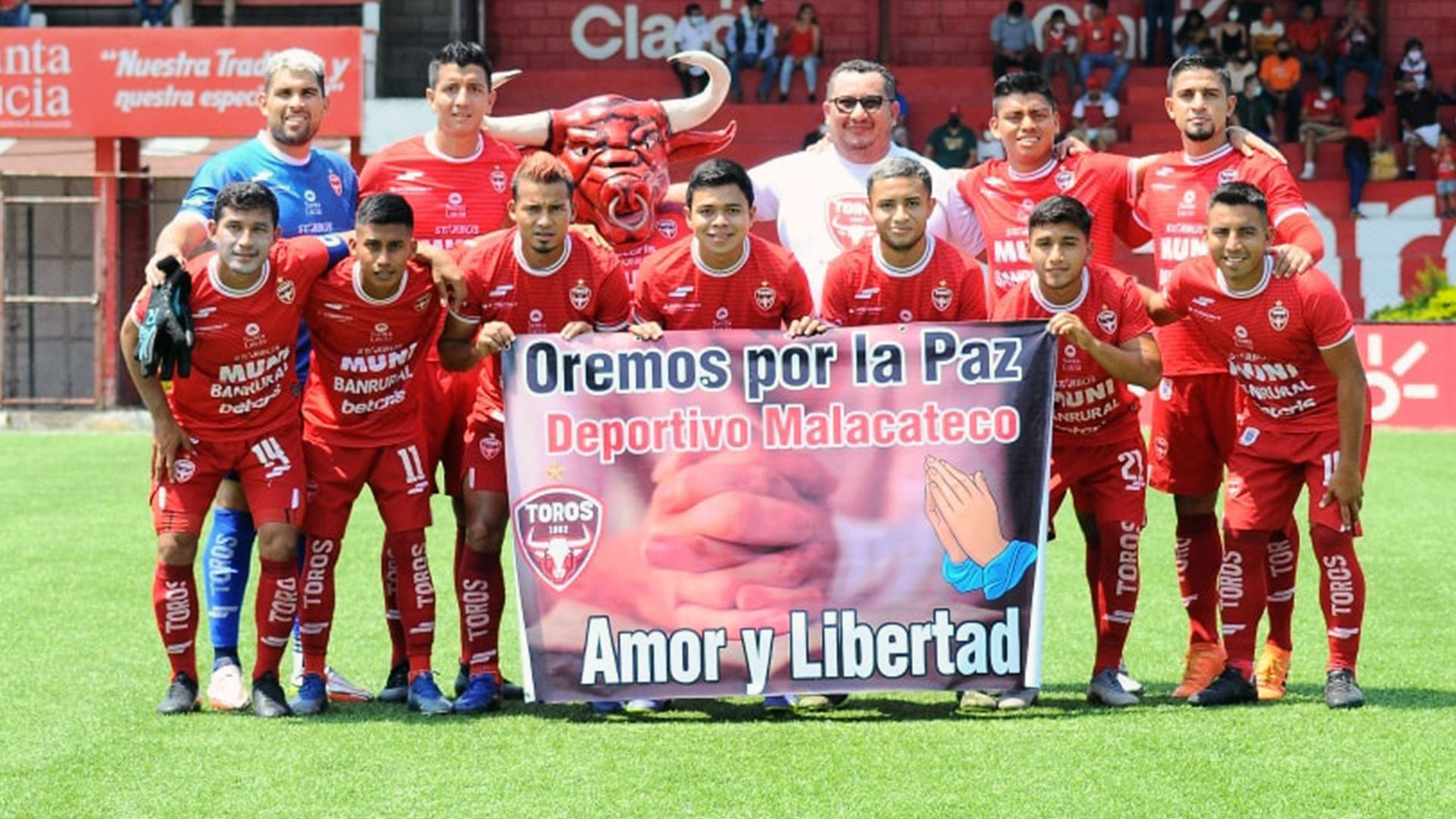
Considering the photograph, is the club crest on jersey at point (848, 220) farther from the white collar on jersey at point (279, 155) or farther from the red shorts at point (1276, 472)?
the white collar on jersey at point (279, 155)

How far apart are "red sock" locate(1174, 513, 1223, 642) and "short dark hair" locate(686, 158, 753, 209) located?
6.45 ft

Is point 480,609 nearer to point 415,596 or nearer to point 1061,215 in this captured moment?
point 415,596

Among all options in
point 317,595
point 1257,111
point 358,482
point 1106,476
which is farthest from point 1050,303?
point 1257,111

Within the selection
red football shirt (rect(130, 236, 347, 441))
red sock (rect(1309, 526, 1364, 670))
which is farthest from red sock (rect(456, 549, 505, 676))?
red sock (rect(1309, 526, 1364, 670))

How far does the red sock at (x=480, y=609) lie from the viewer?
7.13 meters

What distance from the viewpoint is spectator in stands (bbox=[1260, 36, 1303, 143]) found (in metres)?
26.6

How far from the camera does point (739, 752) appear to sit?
6.22m

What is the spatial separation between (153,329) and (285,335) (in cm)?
43

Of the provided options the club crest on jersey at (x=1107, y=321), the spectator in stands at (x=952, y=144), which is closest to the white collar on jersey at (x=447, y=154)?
the club crest on jersey at (x=1107, y=321)

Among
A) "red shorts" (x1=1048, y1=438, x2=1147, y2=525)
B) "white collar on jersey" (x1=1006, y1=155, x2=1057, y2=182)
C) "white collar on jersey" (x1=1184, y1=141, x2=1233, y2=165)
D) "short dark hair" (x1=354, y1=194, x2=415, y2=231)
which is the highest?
"white collar on jersey" (x1=1184, y1=141, x2=1233, y2=165)

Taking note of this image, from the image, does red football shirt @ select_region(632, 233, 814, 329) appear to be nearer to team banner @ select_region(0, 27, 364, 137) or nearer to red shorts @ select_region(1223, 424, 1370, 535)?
red shorts @ select_region(1223, 424, 1370, 535)

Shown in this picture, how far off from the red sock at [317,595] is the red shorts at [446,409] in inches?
18.7

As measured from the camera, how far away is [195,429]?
23.0 feet

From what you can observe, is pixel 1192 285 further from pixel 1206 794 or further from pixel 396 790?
pixel 396 790
